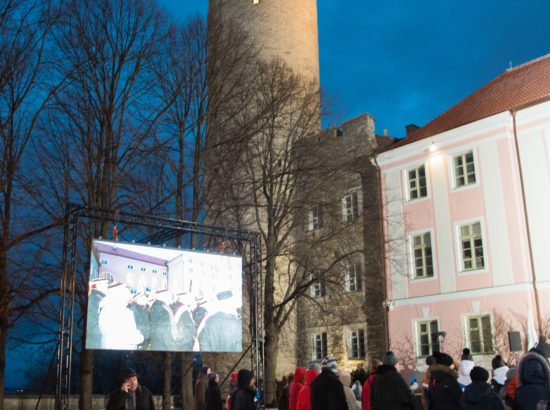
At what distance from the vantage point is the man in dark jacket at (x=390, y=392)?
7906mm

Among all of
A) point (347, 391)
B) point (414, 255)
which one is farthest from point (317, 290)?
point (347, 391)

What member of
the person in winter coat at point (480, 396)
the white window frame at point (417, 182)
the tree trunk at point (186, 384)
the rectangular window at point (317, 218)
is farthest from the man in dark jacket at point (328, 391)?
the white window frame at point (417, 182)

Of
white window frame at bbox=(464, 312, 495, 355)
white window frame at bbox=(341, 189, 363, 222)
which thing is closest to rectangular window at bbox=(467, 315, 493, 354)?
white window frame at bbox=(464, 312, 495, 355)

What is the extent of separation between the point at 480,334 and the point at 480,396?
17.6 metres

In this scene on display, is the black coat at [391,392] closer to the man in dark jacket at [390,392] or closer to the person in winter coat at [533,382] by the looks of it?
the man in dark jacket at [390,392]

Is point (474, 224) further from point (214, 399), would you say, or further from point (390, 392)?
point (390, 392)

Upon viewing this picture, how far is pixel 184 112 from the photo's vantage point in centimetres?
2006

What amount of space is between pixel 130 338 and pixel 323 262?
11844 millimetres

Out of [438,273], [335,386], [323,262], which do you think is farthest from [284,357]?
[335,386]

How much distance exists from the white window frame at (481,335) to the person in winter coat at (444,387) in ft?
51.4

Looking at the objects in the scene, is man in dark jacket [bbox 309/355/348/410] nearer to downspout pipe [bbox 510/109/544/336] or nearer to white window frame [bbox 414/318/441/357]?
downspout pipe [bbox 510/109/544/336]

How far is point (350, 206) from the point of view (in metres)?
29.7

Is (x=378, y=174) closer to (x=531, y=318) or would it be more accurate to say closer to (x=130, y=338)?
(x=531, y=318)

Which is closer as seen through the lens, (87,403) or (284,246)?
(87,403)
